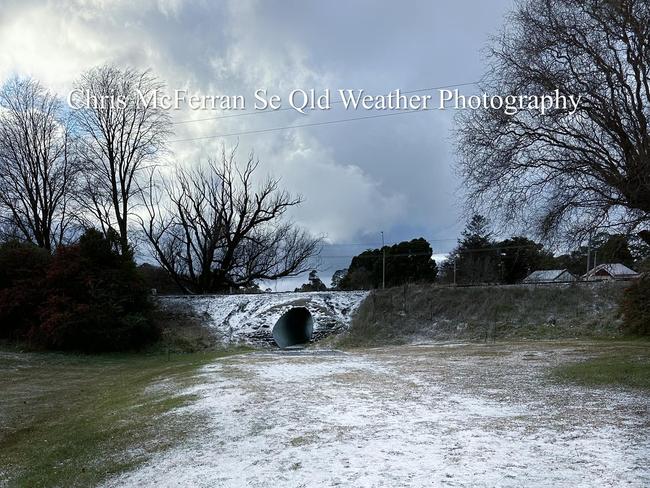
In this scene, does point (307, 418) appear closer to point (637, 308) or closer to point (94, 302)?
point (637, 308)

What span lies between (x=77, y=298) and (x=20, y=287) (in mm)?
3149

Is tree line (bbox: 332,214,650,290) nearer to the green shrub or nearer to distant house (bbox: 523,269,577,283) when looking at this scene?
distant house (bbox: 523,269,577,283)

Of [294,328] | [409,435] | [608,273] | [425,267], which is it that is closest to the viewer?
[409,435]

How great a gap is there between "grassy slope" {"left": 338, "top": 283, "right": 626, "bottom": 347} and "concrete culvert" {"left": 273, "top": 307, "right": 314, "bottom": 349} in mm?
2800

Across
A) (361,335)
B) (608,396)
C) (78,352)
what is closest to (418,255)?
(361,335)

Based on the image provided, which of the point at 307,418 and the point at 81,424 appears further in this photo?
the point at 81,424

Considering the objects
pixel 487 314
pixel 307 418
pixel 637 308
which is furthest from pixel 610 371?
pixel 487 314

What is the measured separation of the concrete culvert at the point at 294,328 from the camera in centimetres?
2569

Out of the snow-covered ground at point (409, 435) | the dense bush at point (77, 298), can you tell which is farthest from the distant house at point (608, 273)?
the dense bush at point (77, 298)

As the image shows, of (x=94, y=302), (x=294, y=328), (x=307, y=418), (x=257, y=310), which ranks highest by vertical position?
(x=94, y=302)

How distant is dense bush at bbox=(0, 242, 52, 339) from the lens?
2338 cm

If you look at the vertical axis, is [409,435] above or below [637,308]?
below

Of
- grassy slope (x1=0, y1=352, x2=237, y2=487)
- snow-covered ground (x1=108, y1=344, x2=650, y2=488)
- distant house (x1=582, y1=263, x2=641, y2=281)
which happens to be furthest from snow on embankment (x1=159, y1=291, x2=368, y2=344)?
snow-covered ground (x1=108, y1=344, x2=650, y2=488)

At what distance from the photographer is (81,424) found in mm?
8836
